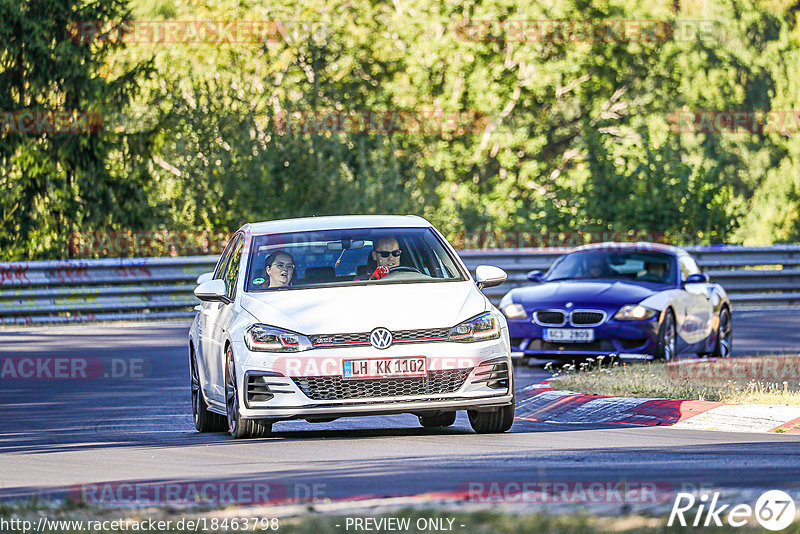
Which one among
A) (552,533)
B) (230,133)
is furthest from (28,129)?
(552,533)

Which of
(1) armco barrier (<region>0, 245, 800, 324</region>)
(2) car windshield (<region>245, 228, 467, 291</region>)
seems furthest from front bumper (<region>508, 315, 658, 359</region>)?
(1) armco barrier (<region>0, 245, 800, 324</region>)

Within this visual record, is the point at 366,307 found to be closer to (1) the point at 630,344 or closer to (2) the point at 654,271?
(1) the point at 630,344

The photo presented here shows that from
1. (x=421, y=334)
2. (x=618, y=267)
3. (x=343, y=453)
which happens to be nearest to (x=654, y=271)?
(x=618, y=267)

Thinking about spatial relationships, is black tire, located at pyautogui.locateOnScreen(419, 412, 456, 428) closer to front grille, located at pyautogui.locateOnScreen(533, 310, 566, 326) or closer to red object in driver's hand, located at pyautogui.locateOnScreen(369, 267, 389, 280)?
red object in driver's hand, located at pyautogui.locateOnScreen(369, 267, 389, 280)

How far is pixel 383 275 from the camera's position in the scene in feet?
37.1

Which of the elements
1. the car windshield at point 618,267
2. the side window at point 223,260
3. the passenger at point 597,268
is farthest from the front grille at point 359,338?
the passenger at point 597,268

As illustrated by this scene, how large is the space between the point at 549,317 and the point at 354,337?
735 cm

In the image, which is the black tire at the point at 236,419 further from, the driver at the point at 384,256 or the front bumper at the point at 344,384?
the driver at the point at 384,256

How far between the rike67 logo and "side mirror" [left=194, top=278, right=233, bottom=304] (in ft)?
16.2

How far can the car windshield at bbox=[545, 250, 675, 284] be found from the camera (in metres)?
18.3

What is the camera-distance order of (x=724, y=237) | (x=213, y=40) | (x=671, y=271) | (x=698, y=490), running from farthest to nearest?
(x=213, y=40) → (x=724, y=237) → (x=671, y=271) → (x=698, y=490)

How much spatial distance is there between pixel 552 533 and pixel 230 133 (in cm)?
2866

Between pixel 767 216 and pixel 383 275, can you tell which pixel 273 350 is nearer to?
pixel 383 275

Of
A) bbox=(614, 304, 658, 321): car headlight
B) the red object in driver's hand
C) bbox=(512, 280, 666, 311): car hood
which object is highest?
the red object in driver's hand
